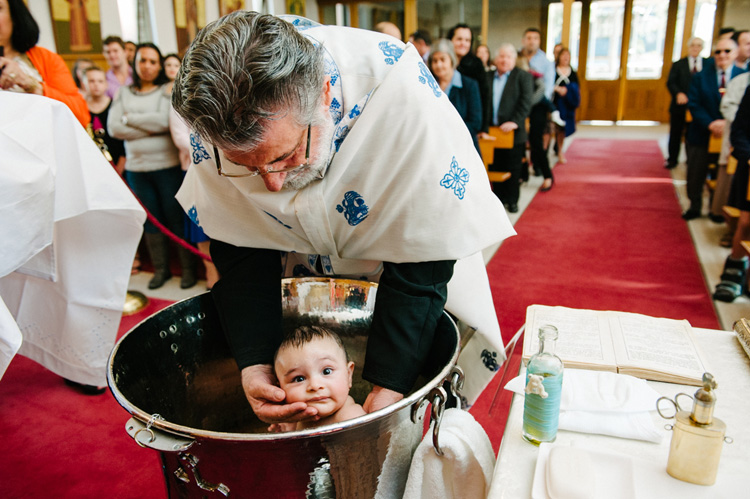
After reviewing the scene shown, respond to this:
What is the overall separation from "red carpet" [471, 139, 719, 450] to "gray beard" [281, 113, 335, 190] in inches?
47.7

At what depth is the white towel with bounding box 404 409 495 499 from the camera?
93 cm

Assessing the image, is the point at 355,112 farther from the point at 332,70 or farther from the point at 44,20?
the point at 44,20

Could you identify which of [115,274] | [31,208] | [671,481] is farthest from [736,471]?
[115,274]

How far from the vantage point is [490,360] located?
141 centimetres

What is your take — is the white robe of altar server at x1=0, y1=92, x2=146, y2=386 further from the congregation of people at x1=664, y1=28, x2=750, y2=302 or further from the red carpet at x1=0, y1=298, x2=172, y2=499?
the congregation of people at x1=664, y1=28, x2=750, y2=302

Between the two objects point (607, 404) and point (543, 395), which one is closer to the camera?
point (543, 395)

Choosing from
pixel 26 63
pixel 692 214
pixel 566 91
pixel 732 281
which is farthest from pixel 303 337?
pixel 566 91

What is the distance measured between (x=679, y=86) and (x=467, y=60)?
319cm

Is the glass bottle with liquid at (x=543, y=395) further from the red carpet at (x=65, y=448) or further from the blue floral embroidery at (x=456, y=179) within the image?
the red carpet at (x=65, y=448)

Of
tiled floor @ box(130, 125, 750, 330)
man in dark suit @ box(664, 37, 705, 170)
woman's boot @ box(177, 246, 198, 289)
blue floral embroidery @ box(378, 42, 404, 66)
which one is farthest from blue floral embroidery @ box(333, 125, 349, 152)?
man in dark suit @ box(664, 37, 705, 170)

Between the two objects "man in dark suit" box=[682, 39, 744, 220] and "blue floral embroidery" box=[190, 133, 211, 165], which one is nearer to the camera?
"blue floral embroidery" box=[190, 133, 211, 165]

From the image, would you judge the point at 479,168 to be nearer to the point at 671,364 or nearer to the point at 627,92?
the point at 671,364

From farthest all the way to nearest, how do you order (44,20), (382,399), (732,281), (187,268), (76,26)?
(76,26)
(44,20)
(187,268)
(732,281)
(382,399)

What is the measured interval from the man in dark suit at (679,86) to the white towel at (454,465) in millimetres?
6268
